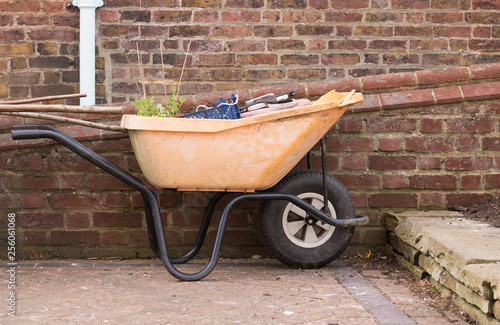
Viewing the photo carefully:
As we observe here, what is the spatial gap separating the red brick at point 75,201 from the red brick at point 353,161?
151 centimetres

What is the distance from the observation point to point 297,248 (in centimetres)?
316

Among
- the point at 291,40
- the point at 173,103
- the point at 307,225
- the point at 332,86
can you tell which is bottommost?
the point at 307,225

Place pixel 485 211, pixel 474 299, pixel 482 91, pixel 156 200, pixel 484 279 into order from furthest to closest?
pixel 482 91, pixel 485 211, pixel 156 200, pixel 474 299, pixel 484 279

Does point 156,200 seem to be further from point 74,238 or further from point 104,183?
point 74,238

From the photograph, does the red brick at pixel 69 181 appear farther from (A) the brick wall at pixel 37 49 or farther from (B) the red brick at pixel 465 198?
(B) the red brick at pixel 465 198

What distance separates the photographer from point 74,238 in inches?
Result: 139

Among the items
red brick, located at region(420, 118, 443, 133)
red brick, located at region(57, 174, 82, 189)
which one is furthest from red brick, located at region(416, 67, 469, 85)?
red brick, located at region(57, 174, 82, 189)

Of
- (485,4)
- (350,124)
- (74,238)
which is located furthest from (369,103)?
(74,238)

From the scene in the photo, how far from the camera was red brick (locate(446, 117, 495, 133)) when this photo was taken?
353 centimetres

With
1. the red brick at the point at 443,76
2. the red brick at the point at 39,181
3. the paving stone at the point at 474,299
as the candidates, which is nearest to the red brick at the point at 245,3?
the red brick at the point at 443,76

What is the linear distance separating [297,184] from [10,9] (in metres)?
2.23

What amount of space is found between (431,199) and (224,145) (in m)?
1.48

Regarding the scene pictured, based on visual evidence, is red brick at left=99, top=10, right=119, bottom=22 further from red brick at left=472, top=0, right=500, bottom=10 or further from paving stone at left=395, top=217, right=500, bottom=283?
red brick at left=472, top=0, right=500, bottom=10

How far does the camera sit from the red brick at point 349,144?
11.6ft
